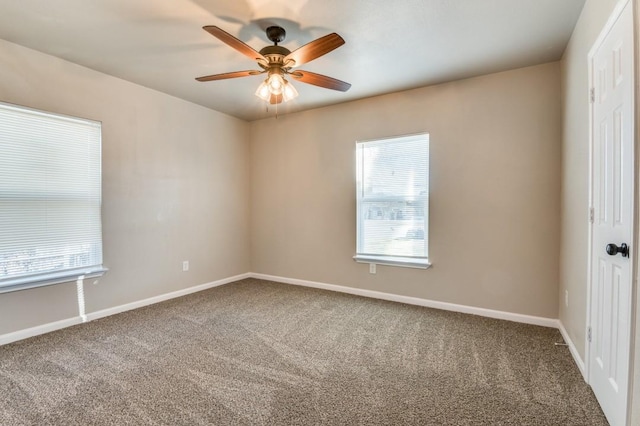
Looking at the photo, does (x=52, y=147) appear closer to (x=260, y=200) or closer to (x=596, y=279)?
(x=260, y=200)

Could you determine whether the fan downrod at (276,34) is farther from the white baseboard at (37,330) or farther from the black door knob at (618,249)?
the white baseboard at (37,330)

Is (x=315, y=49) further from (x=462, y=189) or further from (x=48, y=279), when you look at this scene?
(x=48, y=279)

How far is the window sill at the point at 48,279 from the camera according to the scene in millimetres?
2621

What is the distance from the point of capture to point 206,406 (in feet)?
5.88

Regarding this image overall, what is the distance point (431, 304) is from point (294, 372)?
1992 mm

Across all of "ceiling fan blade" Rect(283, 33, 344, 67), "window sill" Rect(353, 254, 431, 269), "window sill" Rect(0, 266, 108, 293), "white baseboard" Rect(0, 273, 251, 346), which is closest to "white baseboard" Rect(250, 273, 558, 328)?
"window sill" Rect(353, 254, 431, 269)

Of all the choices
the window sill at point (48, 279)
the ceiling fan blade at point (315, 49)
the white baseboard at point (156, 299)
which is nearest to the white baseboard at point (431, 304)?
the white baseboard at point (156, 299)

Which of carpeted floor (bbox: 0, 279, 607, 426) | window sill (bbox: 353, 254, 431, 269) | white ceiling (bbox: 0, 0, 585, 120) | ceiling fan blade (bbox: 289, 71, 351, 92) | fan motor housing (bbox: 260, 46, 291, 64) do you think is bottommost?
carpeted floor (bbox: 0, 279, 607, 426)

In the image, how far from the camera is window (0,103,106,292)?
8.70ft

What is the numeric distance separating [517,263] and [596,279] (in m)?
1.27

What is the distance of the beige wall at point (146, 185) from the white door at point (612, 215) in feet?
13.3

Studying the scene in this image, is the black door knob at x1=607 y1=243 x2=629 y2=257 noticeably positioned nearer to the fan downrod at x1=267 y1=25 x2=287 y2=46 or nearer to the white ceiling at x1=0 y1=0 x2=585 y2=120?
the white ceiling at x1=0 y1=0 x2=585 y2=120

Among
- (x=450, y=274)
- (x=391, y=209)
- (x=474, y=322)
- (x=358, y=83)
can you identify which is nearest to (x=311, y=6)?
(x=358, y=83)

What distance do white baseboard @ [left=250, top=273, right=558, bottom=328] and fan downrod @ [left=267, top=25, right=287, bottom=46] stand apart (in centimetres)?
295
